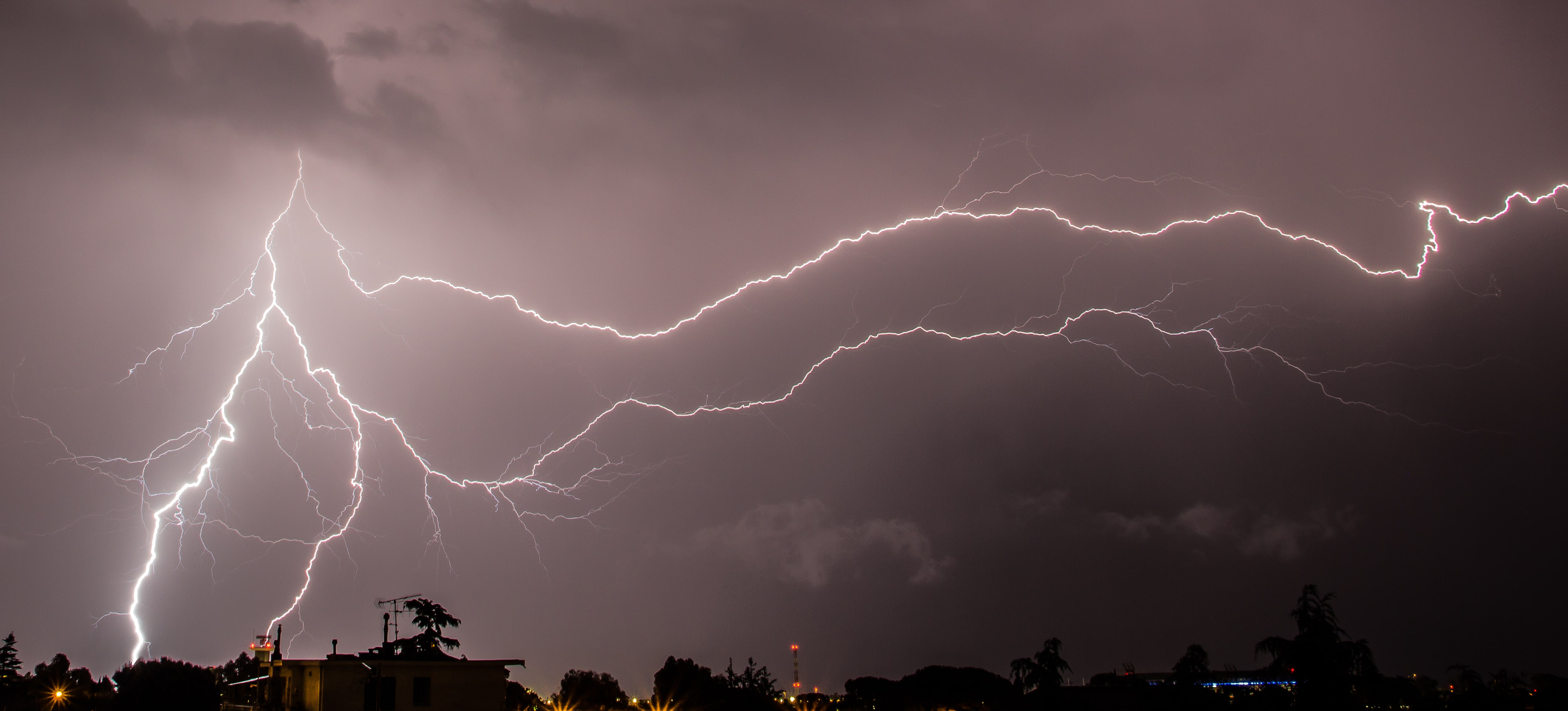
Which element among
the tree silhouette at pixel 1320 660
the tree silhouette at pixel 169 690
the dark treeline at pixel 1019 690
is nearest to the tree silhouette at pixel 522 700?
the dark treeline at pixel 1019 690

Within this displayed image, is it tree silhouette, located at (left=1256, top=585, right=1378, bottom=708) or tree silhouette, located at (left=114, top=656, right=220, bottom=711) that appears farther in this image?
tree silhouette, located at (left=114, top=656, right=220, bottom=711)

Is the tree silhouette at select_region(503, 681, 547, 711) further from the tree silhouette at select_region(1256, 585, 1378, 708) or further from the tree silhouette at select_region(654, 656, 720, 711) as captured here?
the tree silhouette at select_region(1256, 585, 1378, 708)

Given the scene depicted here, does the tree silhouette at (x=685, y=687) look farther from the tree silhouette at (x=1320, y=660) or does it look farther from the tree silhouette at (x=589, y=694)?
the tree silhouette at (x=1320, y=660)

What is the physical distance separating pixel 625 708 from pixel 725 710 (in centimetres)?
426

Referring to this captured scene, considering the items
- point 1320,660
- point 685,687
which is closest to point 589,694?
point 685,687

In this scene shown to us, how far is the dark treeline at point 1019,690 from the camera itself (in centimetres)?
1831

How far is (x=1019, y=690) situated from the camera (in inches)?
1150

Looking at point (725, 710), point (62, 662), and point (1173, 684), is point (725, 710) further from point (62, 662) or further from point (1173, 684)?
point (62, 662)

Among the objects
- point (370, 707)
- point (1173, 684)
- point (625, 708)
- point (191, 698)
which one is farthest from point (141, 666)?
point (1173, 684)

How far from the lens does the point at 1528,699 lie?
66.0ft

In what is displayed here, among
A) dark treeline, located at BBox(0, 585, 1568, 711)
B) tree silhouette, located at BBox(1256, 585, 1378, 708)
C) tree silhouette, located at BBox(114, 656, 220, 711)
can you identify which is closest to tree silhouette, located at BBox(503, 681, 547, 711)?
dark treeline, located at BBox(0, 585, 1568, 711)

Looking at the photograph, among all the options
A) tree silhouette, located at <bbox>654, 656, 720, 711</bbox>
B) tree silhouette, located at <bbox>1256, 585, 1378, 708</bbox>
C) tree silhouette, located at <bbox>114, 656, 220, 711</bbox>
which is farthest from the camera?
tree silhouette, located at <bbox>654, 656, 720, 711</bbox>

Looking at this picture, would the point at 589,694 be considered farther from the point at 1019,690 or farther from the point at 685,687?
the point at 1019,690

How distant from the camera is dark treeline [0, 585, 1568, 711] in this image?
60.1 ft
